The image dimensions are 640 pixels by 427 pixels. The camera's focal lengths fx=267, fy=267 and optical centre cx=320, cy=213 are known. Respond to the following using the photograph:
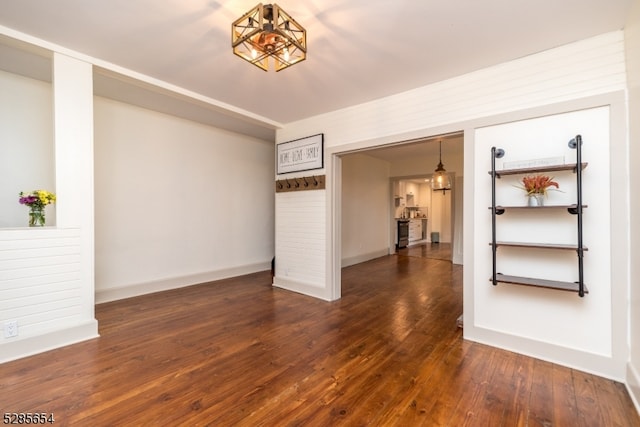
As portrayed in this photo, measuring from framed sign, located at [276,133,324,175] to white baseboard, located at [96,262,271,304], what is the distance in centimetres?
235

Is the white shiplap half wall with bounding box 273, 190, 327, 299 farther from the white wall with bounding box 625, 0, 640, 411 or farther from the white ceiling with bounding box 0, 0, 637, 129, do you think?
the white wall with bounding box 625, 0, 640, 411

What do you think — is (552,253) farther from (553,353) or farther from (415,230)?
(415,230)

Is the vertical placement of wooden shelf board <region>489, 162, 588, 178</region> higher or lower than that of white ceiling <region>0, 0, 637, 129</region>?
lower

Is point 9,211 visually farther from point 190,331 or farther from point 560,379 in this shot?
point 560,379

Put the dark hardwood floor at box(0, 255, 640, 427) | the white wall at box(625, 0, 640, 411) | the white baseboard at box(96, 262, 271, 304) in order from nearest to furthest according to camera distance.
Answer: the dark hardwood floor at box(0, 255, 640, 427) → the white wall at box(625, 0, 640, 411) → the white baseboard at box(96, 262, 271, 304)

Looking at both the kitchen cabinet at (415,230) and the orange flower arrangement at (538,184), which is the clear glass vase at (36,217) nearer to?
the orange flower arrangement at (538,184)

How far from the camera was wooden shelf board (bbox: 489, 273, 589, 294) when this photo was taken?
2.23m

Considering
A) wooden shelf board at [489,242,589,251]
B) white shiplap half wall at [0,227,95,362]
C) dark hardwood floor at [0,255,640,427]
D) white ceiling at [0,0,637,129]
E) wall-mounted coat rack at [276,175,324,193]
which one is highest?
white ceiling at [0,0,637,129]

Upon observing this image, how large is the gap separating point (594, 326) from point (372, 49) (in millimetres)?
3066

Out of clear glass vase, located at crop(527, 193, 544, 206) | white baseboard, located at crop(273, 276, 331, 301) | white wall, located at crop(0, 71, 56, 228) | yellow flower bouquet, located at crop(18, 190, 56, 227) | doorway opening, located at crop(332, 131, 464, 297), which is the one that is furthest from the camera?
doorway opening, located at crop(332, 131, 464, 297)

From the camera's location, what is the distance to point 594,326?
2.23 meters

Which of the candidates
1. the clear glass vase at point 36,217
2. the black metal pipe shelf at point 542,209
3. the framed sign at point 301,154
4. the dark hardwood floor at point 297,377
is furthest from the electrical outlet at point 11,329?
the black metal pipe shelf at point 542,209

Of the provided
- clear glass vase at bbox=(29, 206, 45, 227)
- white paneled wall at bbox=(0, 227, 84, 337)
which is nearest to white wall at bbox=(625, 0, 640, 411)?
Result: white paneled wall at bbox=(0, 227, 84, 337)

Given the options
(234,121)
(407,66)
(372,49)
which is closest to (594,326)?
(407,66)
